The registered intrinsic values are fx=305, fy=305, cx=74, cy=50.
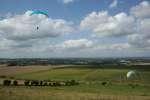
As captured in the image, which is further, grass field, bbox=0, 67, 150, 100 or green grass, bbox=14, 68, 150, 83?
green grass, bbox=14, 68, 150, 83

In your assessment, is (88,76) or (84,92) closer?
(84,92)

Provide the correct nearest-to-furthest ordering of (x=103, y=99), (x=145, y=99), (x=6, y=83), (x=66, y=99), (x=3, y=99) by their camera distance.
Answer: (x=3, y=99) → (x=66, y=99) → (x=103, y=99) → (x=145, y=99) → (x=6, y=83)

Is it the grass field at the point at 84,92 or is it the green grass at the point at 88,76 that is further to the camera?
the green grass at the point at 88,76

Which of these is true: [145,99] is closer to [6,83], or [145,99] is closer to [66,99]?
[66,99]

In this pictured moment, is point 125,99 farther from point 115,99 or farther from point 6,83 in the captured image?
point 6,83

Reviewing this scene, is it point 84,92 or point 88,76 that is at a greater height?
point 88,76

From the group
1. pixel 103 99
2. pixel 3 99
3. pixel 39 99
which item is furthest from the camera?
pixel 103 99

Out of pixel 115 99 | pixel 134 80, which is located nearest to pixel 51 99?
pixel 115 99

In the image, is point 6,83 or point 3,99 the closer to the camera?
point 3,99

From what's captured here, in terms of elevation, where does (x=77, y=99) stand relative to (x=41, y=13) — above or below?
below
